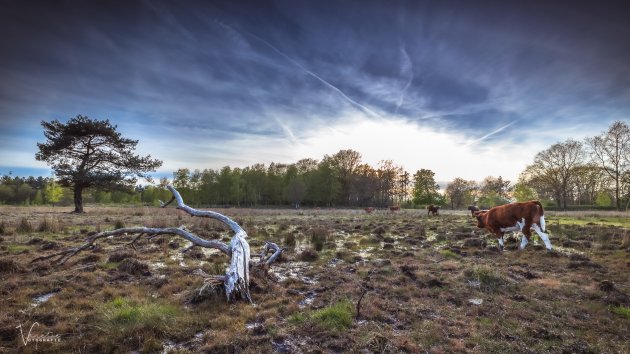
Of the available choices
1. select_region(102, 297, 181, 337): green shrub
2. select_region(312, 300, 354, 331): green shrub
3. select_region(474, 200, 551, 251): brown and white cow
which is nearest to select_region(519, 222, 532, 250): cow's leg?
select_region(474, 200, 551, 251): brown and white cow

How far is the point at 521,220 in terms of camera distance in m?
11.5

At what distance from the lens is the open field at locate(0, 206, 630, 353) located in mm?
4277

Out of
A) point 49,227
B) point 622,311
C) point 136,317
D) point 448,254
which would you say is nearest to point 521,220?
point 448,254

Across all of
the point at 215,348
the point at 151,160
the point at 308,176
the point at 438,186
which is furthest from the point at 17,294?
the point at 438,186

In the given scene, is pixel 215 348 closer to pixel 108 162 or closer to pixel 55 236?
pixel 55 236

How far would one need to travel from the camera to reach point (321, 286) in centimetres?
696

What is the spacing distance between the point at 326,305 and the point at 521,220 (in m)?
9.79

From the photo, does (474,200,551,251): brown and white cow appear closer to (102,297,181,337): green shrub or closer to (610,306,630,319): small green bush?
(610,306,630,319): small green bush

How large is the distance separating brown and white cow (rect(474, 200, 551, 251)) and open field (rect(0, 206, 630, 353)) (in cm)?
130

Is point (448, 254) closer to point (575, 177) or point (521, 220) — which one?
point (521, 220)

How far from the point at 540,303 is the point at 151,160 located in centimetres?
3644

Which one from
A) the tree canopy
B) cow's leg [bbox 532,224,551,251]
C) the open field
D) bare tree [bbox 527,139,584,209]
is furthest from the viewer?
bare tree [bbox 527,139,584,209]

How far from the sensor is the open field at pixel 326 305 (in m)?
4.28

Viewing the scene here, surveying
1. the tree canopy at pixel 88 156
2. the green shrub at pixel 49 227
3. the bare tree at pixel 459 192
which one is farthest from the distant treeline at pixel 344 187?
the green shrub at pixel 49 227
